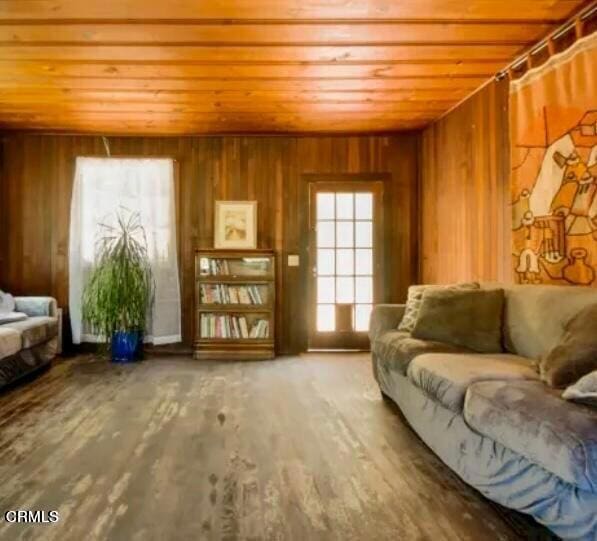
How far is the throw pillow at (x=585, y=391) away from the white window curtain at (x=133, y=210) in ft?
14.7

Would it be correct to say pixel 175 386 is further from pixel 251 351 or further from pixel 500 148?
pixel 500 148

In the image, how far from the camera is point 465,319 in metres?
3.19

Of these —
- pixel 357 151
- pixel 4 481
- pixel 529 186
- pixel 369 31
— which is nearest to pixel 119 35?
pixel 369 31

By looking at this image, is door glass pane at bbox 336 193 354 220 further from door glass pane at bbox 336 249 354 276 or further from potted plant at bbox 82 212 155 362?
potted plant at bbox 82 212 155 362

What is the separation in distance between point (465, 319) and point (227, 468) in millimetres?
1697

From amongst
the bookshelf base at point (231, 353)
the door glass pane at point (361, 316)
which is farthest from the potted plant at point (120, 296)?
the door glass pane at point (361, 316)

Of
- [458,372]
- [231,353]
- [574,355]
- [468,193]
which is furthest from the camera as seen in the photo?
[231,353]

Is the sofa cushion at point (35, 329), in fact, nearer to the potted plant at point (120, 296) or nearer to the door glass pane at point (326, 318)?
the potted plant at point (120, 296)

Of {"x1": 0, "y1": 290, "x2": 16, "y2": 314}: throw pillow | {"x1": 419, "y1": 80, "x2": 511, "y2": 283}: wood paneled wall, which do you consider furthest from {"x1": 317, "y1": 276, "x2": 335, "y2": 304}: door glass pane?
{"x1": 0, "y1": 290, "x2": 16, "y2": 314}: throw pillow

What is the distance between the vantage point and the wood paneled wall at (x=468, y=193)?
13.0 ft

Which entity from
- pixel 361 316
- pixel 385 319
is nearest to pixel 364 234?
pixel 361 316

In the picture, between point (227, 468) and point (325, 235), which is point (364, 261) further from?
point (227, 468)

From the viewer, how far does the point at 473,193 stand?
4453 millimetres

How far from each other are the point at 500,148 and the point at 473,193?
58cm
